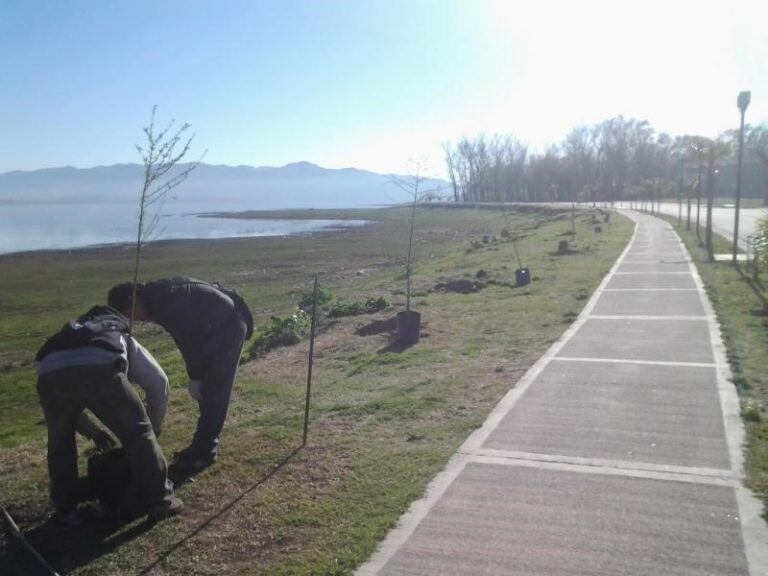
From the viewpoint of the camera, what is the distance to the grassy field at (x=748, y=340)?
5.19m

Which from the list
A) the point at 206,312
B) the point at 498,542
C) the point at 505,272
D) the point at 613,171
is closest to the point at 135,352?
the point at 206,312

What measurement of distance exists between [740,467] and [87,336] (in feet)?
14.2

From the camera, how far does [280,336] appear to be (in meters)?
11.5

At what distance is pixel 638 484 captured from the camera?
472cm

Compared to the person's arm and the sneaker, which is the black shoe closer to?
the person's arm

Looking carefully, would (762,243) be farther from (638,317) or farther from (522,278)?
(522,278)

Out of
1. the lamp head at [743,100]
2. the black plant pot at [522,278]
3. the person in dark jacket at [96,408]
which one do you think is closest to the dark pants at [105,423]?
the person in dark jacket at [96,408]

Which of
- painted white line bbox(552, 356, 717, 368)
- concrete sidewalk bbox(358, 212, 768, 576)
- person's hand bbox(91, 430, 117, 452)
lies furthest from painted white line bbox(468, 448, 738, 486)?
painted white line bbox(552, 356, 717, 368)

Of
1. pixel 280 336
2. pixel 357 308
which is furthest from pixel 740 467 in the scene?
pixel 357 308

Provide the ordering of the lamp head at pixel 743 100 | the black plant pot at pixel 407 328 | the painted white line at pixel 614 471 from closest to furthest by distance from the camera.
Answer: the painted white line at pixel 614 471 → the black plant pot at pixel 407 328 → the lamp head at pixel 743 100

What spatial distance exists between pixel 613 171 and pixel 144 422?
111m

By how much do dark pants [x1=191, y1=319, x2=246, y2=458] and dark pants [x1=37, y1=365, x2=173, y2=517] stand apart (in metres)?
0.77

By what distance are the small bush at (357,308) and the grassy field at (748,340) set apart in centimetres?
585

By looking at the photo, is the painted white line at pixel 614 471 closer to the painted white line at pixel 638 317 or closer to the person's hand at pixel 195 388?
the person's hand at pixel 195 388
